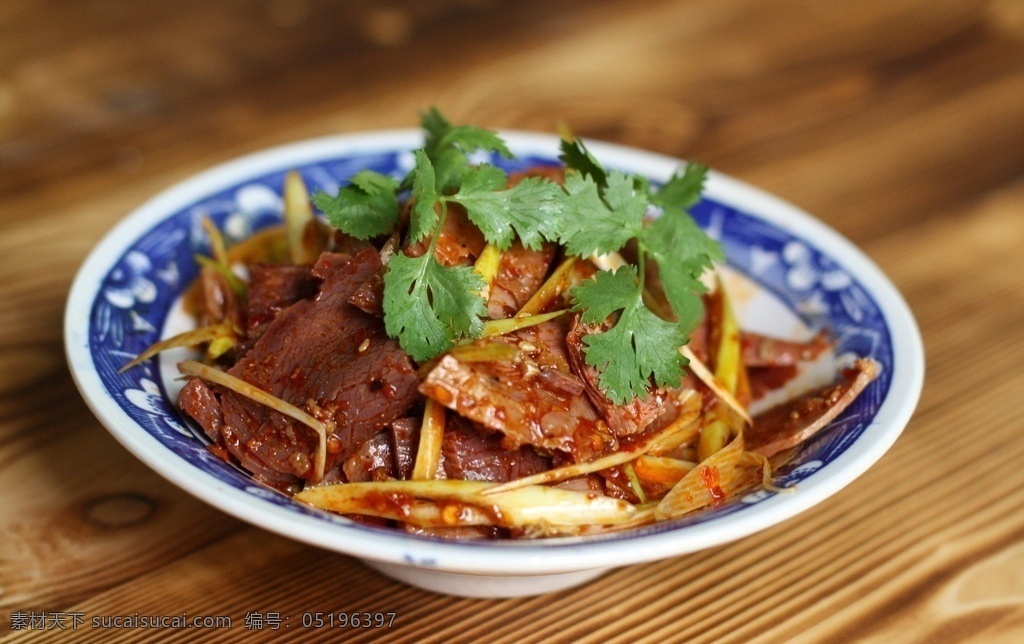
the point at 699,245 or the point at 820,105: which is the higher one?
the point at 820,105

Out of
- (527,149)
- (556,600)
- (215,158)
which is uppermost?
(215,158)

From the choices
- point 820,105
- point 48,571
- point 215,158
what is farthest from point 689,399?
point 820,105

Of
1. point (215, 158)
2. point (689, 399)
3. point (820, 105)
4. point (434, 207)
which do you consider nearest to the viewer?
point (434, 207)

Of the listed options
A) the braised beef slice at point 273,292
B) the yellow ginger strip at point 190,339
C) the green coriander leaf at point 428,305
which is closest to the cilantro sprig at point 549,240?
the green coriander leaf at point 428,305

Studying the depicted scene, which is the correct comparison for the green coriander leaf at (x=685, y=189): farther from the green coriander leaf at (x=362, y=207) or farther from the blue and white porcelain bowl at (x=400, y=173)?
the green coriander leaf at (x=362, y=207)

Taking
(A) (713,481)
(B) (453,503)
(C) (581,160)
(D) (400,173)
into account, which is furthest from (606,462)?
(D) (400,173)

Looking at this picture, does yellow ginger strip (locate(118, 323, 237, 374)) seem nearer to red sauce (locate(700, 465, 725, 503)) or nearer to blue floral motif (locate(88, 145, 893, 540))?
blue floral motif (locate(88, 145, 893, 540))

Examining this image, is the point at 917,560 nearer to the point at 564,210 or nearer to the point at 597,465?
the point at 597,465
